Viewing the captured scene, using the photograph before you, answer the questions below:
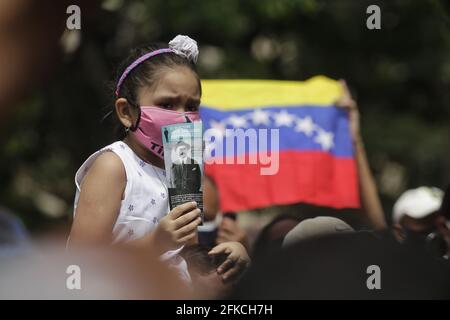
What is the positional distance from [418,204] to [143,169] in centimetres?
249

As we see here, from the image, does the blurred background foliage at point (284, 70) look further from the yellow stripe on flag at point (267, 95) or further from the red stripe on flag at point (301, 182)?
the red stripe on flag at point (301, 182)

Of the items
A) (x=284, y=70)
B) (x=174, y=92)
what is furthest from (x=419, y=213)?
(x=284, y=70)

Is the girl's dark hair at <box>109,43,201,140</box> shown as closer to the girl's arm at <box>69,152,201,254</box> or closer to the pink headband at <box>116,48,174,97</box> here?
the pink headband at <box>116,48,174,97</box>

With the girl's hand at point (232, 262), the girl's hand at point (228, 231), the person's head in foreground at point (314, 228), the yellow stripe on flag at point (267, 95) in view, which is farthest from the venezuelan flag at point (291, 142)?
the girl's hand at point (232, 262)

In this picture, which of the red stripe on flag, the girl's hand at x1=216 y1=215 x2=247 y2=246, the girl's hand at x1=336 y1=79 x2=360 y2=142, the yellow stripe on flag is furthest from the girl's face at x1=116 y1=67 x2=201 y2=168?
the yellow stripe on flag

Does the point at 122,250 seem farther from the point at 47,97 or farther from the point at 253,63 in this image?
the point at 253,63

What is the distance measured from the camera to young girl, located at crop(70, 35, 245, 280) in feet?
5.36

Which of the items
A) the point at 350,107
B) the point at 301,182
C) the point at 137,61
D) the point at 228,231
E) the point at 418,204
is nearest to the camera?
the point at 137,61

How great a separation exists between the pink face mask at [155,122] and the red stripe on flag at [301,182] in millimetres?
1486

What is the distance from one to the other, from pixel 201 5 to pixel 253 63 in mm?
2622

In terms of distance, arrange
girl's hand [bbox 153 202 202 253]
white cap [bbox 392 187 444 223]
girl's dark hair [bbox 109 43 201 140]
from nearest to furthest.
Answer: girl's hand [bbox 153 202 202 253], girl's dark hair [bbox 109 43 201 140], white cap [bbox 392 187 444 223]

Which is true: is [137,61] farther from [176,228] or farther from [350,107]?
[350,107]

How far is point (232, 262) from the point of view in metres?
1.70

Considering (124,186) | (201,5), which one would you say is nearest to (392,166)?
(201,5)
